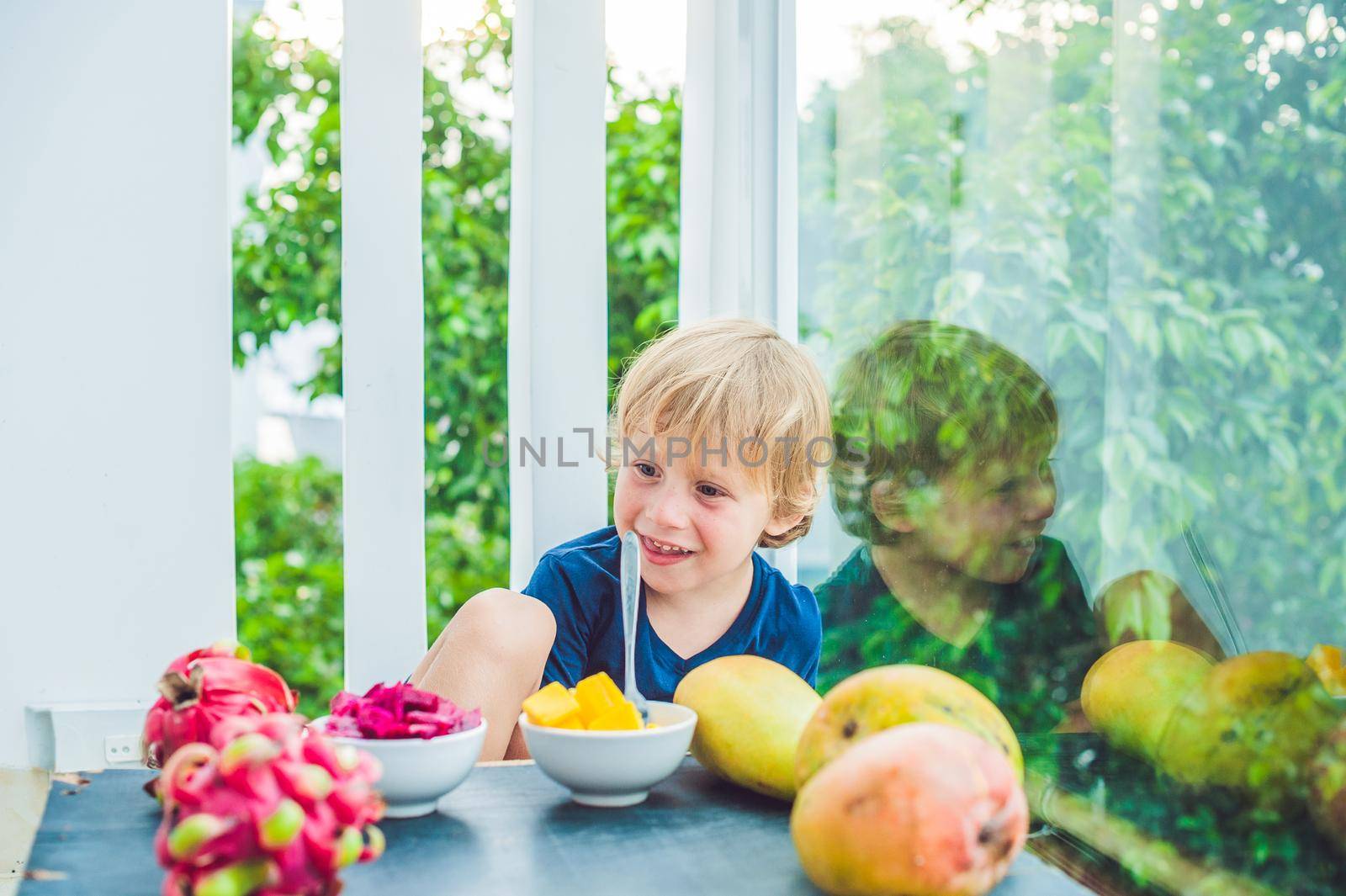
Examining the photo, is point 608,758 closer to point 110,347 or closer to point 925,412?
point 925,412

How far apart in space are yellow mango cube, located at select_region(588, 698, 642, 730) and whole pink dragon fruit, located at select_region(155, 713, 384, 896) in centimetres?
21

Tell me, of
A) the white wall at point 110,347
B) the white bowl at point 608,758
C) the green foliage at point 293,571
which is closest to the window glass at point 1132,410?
the white bowl at point 608,758

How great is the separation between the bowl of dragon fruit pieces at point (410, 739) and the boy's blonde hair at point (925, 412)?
0.49 metres

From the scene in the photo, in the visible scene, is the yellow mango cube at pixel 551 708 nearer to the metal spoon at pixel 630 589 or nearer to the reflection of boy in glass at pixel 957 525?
the metal spoon at pixel 630 589

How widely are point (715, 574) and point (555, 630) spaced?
7.9 inches

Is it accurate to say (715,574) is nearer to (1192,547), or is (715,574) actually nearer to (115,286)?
(1192,547)

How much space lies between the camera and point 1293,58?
53 centimetres

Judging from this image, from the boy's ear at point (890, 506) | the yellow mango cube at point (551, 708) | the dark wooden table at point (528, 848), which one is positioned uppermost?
the boy's ear at point (890, 506)

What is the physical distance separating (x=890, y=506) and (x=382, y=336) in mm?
679

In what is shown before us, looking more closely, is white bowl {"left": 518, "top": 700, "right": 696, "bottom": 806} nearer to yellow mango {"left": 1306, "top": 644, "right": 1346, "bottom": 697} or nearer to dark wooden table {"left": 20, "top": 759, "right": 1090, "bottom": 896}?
dark wooden table {"left": 20, "top": 759, "right": 1090, "bottom": 896}

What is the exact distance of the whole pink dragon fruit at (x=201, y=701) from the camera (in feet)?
2.08

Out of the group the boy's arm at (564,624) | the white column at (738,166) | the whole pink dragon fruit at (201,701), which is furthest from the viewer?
the white column at (738,166)

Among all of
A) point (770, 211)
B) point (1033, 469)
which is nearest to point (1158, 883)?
point (1033, 469)

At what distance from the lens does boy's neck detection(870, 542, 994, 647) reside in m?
0.94
